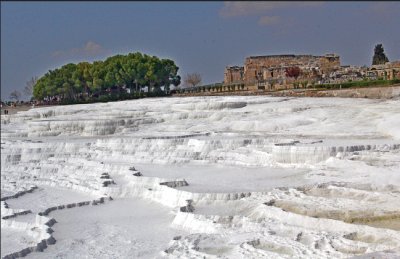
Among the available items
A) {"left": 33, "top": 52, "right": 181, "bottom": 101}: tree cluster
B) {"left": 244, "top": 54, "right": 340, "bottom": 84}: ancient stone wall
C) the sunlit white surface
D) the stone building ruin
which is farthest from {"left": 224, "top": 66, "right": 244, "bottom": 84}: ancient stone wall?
the sunlit white surface

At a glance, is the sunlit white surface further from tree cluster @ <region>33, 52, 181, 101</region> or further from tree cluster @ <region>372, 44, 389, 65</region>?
tree cluster @ <region>33, 52, 181, 101</region>

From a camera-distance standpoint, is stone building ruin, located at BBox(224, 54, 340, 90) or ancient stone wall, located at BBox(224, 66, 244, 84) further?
ancient stone wall, located at BBox(224, 66, 244, 84)

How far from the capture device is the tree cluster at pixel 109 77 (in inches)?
1762

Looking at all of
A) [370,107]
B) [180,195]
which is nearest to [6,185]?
[180,195]

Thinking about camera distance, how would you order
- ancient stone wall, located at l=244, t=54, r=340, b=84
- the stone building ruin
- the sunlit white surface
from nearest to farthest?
the sunlit white surface, the stone building ruin, ancient stone wall, located at l=244, t=54, r=340, b=84

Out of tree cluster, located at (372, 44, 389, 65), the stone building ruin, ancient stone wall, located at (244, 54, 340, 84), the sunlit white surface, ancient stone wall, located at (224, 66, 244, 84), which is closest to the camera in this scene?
→ the sunlit white surface

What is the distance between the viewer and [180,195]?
12273 mm

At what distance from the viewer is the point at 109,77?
1800 inches

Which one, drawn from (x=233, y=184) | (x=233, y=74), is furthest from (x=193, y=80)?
(x=233, y=184)

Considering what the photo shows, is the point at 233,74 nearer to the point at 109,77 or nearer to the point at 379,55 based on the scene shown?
the point at 109,77

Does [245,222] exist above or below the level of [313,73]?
below

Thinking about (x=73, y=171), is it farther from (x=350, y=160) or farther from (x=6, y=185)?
(x=350, y=160)

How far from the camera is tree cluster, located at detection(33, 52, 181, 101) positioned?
1762 inches

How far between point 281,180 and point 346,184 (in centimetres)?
198
